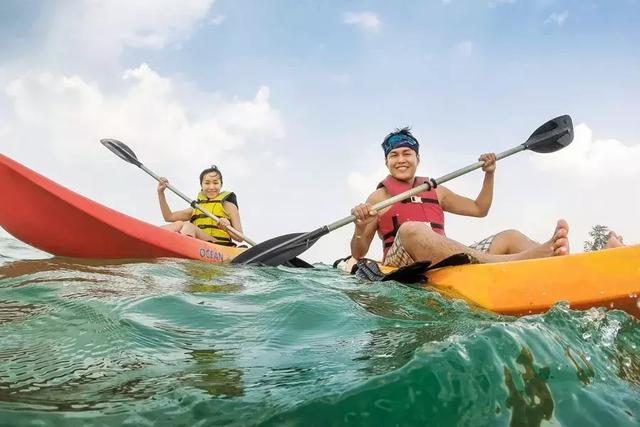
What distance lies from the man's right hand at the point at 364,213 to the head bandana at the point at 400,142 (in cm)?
75

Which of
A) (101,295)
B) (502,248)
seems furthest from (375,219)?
(101,295)

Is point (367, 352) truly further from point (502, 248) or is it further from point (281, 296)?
point (502, 248)

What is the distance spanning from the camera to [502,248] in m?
3.77

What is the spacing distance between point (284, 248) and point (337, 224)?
57 centimetres

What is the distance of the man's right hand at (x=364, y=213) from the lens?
4.21 metres

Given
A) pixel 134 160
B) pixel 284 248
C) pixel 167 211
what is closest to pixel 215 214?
pixel 167 211

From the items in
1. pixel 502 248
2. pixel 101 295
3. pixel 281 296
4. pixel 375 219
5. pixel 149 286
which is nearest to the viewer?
pixel 101 295

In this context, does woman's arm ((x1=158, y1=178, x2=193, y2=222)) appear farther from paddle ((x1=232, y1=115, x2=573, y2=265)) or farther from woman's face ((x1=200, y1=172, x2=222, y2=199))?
paddle ((x1=232, y1=115, x2=573, y2=265))

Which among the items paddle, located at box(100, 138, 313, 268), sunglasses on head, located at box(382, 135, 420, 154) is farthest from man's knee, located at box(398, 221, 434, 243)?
paddle, located at box(100, 138, 313, 268)

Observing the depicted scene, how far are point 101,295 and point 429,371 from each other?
1876mm

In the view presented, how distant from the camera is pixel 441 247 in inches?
126

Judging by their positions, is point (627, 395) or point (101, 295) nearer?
point (627, 395)

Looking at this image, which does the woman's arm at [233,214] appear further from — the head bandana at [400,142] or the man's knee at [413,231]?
the man's knee at [413,231]

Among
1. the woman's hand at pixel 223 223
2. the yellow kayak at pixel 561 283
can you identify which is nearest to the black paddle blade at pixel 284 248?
the woman's hand at pixel 223 223
